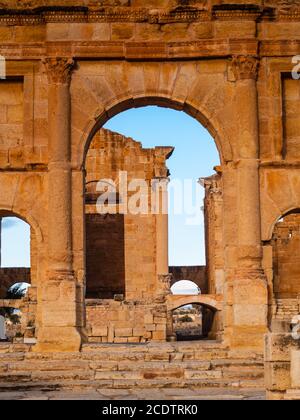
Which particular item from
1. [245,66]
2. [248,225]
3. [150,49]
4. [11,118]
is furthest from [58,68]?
[248,225]

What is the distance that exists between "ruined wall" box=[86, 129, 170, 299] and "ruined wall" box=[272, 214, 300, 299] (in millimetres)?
4580

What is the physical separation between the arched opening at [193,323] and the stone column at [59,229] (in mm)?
11443

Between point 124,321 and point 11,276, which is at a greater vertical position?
point 11,276

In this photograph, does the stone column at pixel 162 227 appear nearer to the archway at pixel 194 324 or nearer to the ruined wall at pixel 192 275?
the archway at pixel 194 324

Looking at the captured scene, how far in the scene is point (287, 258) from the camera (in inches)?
1375

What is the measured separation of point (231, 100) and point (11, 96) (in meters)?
4.22

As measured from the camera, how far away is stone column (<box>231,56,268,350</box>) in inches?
699

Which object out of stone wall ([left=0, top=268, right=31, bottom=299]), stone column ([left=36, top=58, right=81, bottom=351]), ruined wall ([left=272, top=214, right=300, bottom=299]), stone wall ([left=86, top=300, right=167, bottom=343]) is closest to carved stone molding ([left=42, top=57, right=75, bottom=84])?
stone column ([left=36, top=58, right=81, bottom=351])

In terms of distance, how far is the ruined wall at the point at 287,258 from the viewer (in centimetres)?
3466

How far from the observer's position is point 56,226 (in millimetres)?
18141

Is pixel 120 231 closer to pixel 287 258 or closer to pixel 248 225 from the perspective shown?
pixel 287 258

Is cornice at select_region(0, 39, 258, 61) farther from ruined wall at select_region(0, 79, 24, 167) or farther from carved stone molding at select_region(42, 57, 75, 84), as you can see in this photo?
ruined wall at select_region(0, 79, 24, 167)

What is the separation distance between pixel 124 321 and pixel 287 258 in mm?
8302

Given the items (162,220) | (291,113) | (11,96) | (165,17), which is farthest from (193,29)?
(162,220)
